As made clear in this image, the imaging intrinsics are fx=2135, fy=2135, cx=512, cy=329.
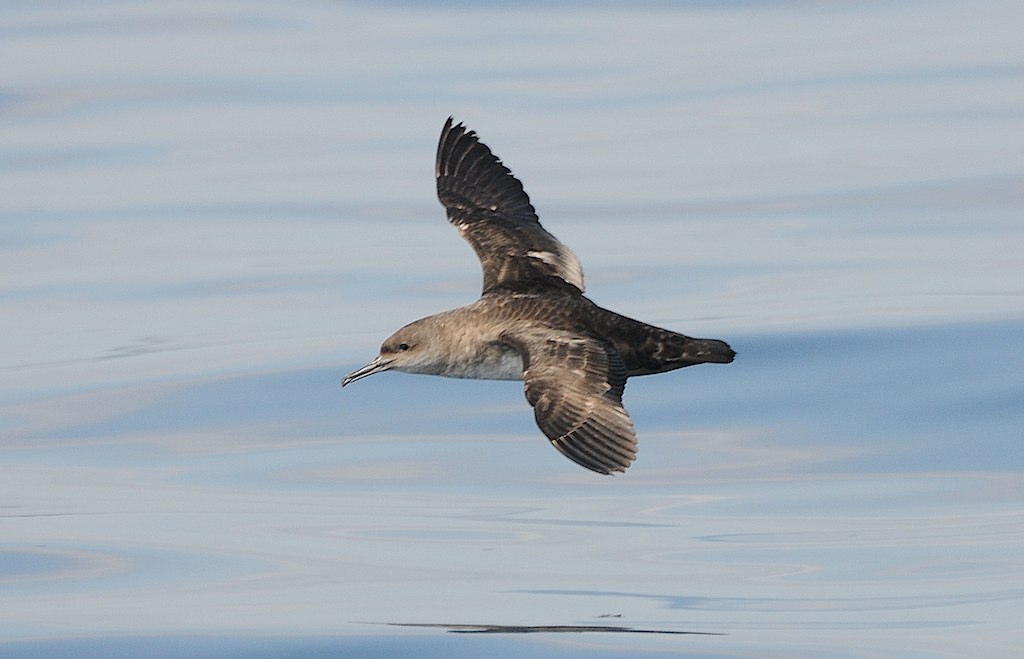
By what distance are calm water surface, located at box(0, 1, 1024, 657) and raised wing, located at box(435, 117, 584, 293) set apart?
1.41 meters

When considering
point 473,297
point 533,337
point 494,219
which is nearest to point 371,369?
point 533,337

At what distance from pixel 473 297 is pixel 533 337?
628cm

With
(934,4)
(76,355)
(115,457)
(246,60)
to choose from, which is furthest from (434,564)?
(934,4)

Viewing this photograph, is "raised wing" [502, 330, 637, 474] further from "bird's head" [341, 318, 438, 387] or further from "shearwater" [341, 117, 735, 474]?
"bird's head" [341, 318, 438, 387]

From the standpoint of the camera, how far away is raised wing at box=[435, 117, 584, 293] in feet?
32.9

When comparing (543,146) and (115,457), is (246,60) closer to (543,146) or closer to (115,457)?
(543,146)

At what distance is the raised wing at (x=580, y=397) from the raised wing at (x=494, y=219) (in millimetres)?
1168

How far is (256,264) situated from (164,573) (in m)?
6.30

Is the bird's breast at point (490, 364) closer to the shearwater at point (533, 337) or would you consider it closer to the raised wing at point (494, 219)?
the shearwater at point (533, 337)

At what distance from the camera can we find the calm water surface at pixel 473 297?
31.6ft

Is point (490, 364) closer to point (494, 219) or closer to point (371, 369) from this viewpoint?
point (371, 369)

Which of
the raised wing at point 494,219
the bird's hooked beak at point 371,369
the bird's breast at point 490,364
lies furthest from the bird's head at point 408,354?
the raised wing at point 494,219

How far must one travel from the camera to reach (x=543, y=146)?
1938 cm

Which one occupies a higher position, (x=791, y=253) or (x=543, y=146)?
(x=543, y=146)
